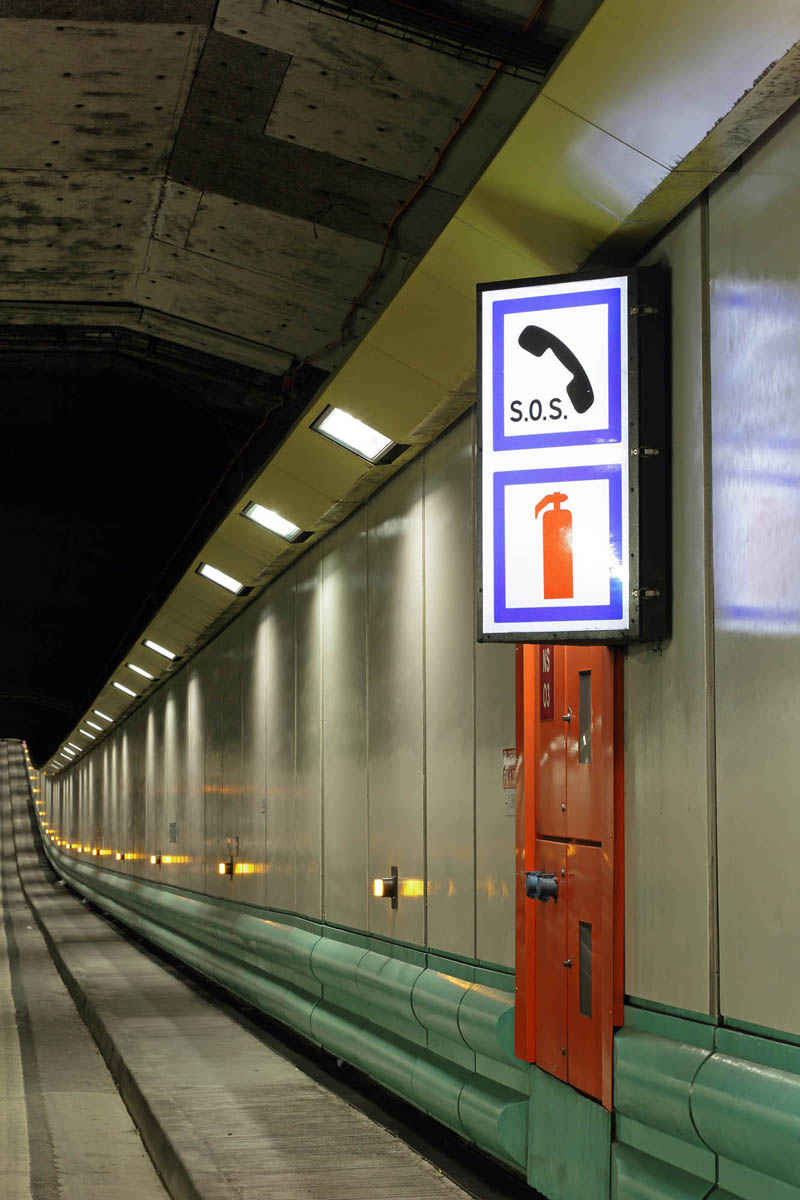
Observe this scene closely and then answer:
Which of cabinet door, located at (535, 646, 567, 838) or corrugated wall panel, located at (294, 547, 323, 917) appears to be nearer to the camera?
cabinet door, located at (535, 646, 567, 838)

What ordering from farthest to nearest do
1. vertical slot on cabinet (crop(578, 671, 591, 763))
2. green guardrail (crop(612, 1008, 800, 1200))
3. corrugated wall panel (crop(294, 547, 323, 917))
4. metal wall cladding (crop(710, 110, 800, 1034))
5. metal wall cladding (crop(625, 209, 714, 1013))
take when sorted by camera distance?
corrugated wall panel (crop(294, 547, 323, 917)), vertical slot on cabinet (crop(578, 671, 591, 763)), metal wall cladding (crop(625, 209, 714, 1013)), metal wall cladding (crop(710, 110, 800, 1034)), green guardrail (crop(612, 1008, 800, 1200))

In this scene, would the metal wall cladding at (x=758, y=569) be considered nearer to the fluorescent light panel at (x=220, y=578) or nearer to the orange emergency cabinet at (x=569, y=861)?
the orange emergency cabinet at (x=569, y=861)

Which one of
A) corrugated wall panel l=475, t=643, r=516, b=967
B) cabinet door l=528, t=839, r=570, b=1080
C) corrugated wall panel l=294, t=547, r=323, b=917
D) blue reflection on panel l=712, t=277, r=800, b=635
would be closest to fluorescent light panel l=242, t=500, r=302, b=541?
corrugated wall panel l=294, t=547, r=323, b=917

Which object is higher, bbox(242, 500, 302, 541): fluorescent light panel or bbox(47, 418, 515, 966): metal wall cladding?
bbox(242, 500, 302, 541): fluorescent light panel

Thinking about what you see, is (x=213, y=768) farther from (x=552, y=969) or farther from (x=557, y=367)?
(x=557, y=367)

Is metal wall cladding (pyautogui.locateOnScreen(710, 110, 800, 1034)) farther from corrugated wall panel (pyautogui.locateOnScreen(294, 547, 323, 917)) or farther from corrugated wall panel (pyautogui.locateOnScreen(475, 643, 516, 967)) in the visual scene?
corrugated wall panel (pyautogui.locateOnScreen(294, 547, 323, 917))

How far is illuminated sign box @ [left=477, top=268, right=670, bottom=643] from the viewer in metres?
5.00

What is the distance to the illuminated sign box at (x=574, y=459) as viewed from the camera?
4996mm

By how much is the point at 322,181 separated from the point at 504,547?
480 cm

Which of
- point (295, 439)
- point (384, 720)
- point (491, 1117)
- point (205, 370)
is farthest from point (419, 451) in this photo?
point (205, 370)

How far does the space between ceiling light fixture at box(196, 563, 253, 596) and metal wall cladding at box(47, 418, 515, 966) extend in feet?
0.92

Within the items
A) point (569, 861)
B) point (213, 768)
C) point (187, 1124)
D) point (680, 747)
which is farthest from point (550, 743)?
point (213, 768)

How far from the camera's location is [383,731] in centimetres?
923

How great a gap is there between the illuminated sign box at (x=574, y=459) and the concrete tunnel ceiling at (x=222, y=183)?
7.08 feet
